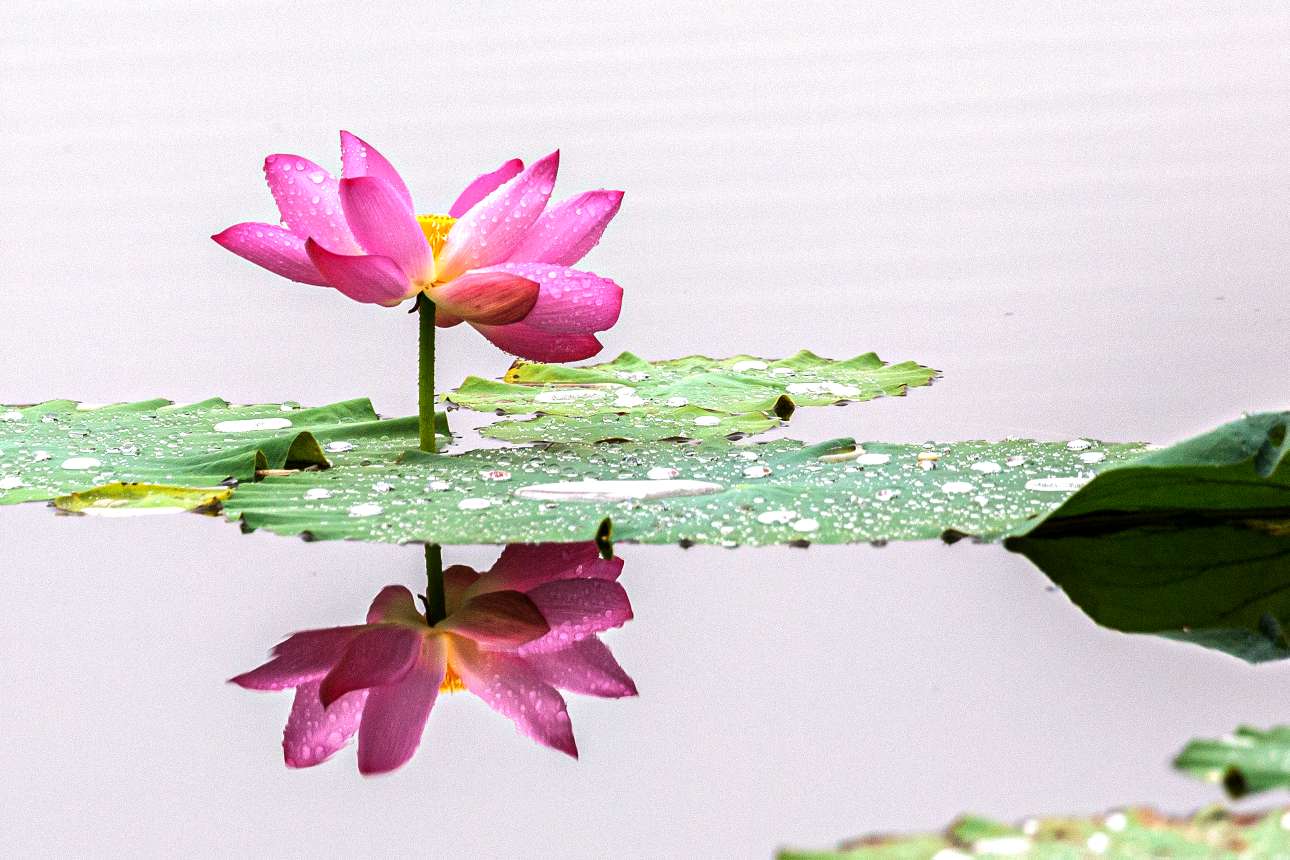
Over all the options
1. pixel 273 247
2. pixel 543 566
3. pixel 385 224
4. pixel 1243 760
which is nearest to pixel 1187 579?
pixel 1243 760

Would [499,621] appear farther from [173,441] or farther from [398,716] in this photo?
[173,441]

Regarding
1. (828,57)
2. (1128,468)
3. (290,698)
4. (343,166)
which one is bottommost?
(290,698)

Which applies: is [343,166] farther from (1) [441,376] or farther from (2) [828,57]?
(2) [828,57]

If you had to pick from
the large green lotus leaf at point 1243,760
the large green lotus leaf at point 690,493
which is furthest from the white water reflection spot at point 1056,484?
the large green lotus leaf at point 1243,760

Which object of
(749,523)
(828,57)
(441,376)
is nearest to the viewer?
(749,523)

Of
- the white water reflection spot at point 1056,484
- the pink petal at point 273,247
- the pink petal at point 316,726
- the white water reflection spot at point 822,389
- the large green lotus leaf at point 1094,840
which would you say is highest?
the pink petal at point 273,247

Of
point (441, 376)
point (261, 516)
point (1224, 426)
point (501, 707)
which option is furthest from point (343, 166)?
point (1224, 426)

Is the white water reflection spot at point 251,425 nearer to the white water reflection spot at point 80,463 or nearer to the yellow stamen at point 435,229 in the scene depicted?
the white water reflection spot at point 80,463
